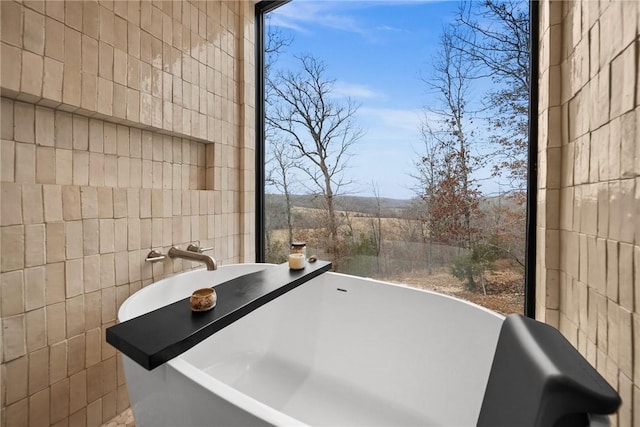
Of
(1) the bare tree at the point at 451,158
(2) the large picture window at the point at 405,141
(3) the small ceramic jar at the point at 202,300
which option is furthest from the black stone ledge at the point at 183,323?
(1) the bare tree at the point at 451,158

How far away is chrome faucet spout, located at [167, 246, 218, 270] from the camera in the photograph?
4.91 ft

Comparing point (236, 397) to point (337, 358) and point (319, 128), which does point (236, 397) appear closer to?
point (337, 358)

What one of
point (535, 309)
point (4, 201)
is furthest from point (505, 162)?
point (4, 201)

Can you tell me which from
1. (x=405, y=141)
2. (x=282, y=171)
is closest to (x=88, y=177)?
(x=282, y=171)

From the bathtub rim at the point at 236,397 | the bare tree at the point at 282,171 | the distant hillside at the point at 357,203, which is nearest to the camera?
the bathtub rim at the point at 236,397

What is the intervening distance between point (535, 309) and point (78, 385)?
217cm

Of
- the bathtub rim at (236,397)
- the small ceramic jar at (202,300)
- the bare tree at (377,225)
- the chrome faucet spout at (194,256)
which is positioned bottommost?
the bathtub rim at (236,397)

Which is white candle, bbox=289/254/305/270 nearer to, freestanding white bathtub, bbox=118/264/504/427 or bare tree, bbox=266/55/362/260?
freestanding white bathtub, bbox=118/264/504/427

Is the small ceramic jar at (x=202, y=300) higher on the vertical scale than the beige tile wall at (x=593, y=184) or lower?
lower

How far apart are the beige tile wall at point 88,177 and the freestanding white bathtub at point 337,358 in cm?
28

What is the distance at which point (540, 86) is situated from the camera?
1.36 meters

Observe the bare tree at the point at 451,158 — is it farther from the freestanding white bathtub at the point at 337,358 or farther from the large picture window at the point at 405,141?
the freestanding white bathtub at the point at 337,358

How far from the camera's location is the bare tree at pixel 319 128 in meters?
1.98

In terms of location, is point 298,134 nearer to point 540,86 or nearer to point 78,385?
point 540,86
